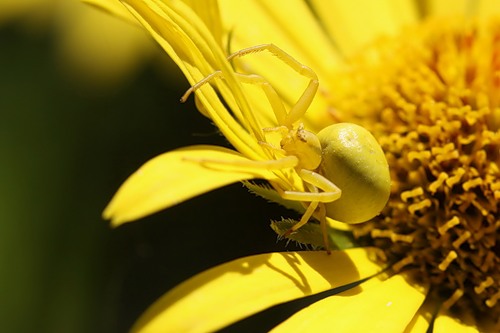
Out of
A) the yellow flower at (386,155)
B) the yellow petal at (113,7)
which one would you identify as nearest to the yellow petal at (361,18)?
the yellow flower at (386,155)

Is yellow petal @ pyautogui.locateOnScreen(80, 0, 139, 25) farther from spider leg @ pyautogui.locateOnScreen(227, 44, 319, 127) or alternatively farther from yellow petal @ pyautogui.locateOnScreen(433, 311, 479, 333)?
yellow petal @ pyautogui.locateOnScreen(433, 311, 479, 333)

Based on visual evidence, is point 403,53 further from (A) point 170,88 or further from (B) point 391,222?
(A) point 170,88

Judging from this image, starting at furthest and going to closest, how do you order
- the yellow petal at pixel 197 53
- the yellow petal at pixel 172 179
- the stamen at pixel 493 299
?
1. the stamen at pixel 493 299
2. the yellow petal at pixel 197 53
3. the yellow petal at pixel 172 179

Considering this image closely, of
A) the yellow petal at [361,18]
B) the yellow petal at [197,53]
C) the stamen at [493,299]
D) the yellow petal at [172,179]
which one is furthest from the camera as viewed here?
the yellow petal at [361,18]

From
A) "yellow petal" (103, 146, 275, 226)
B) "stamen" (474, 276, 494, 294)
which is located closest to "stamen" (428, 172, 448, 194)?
"stamen" (474, 276, 494, 294)

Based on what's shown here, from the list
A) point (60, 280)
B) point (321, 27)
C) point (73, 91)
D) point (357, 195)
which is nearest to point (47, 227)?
point (60, 280)

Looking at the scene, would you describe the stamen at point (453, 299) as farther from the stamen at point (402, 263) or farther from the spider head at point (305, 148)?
the spider head at point (305, 148)

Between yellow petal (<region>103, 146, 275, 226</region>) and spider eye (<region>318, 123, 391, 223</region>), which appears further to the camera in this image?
spider eye (<region>318, 123, 391, 223</region>)

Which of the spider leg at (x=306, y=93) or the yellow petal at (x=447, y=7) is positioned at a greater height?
Answer: the spider leg at (x=306, y=93)
